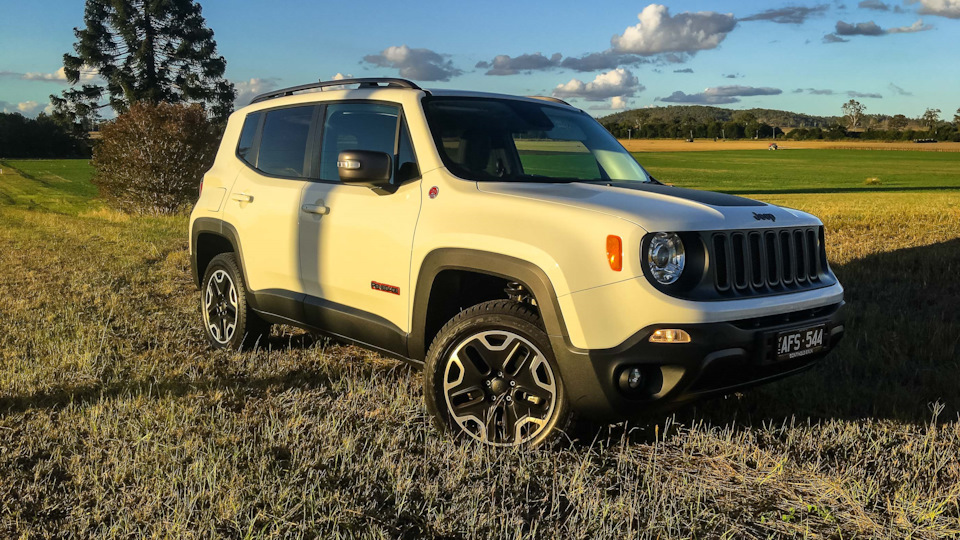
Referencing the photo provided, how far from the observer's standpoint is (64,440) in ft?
13.0

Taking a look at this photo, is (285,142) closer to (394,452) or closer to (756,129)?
(394,452)

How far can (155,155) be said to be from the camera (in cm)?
2317

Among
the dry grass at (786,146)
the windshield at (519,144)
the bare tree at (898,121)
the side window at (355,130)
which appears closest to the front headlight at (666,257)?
the windshield at (519,144)

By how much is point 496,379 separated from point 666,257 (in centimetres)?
105

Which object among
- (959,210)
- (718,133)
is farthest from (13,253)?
(718,133)

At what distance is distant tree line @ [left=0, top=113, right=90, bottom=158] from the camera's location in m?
93.8

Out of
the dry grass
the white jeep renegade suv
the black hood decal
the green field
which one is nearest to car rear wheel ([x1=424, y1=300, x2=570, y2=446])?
the white jeep renegade suv

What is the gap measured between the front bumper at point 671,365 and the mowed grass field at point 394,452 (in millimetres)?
388

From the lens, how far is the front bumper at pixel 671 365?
11.2ft

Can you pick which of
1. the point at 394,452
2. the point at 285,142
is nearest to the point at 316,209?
the point at 285,142

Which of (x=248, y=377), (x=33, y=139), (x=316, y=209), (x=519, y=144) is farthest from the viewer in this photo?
(x=33, y=139)

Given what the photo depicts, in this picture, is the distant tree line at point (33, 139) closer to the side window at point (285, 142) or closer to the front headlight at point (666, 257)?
the side window at point (285, 142)

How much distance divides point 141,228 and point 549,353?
15.2m

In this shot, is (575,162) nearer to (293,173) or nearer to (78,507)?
(293,173)
